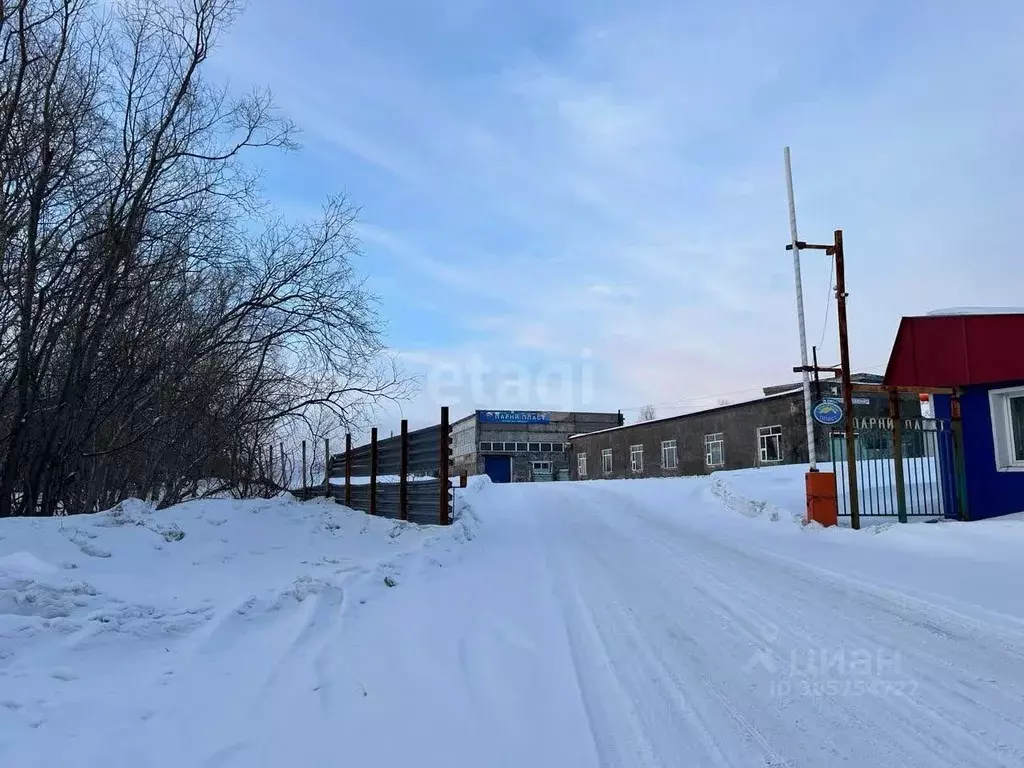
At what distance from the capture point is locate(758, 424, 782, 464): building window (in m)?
29.4

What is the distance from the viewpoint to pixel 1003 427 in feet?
38.8

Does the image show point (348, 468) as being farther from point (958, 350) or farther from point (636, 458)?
point (636, 458)

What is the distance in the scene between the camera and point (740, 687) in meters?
4.30

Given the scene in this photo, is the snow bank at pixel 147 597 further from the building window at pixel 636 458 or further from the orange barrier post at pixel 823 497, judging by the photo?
the building window at pixel 636 458

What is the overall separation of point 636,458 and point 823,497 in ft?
99.0

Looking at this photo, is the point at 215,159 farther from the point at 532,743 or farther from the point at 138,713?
the point at 532,743

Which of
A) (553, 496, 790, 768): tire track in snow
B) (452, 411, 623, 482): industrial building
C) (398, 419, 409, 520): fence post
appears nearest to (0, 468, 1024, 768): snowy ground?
(553, 496, 790, 768): tire track in snow

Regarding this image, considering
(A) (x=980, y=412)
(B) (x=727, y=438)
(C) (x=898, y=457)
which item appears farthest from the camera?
(B) (x=727, y=438)

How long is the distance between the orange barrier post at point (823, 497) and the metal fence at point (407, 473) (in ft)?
20.6

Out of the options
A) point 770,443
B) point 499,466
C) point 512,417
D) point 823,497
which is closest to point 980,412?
point 823,497

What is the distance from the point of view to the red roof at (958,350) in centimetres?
1171

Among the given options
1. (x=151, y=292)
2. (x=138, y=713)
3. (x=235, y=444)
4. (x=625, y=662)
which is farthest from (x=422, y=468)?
(x=138, y=713)

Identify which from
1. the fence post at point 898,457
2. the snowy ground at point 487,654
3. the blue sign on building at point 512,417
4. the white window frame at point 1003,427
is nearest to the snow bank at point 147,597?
the snowy ground at point 487,654

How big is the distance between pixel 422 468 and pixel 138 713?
7983mm
